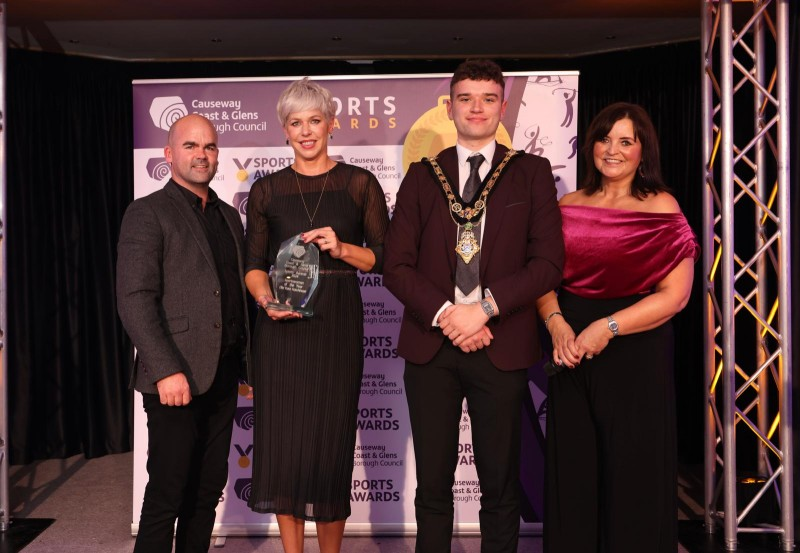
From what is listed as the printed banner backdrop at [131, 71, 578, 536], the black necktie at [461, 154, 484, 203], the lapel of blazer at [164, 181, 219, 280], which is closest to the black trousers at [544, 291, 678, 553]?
the black necktie at [461, 154, 484, 203]

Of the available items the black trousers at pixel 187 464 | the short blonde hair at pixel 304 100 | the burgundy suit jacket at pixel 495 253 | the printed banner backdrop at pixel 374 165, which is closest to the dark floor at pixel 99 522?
the printed banner backdrop at pixel 374 165

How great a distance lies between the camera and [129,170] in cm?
581

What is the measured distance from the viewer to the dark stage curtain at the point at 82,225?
Answer: 5.38 meters

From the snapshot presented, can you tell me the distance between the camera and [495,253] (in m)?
2.39

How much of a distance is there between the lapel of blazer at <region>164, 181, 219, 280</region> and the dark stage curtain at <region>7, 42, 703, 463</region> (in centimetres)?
334

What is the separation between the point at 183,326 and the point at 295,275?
1.36 ft

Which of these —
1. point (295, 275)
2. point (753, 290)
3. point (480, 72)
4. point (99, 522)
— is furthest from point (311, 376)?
point (753, 290)

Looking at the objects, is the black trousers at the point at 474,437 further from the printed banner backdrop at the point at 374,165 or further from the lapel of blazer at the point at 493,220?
the printed banner backdrop at the point at 374,165

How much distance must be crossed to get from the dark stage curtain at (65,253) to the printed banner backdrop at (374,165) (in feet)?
6.90

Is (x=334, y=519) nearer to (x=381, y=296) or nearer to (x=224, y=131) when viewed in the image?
(x=381, y=296)

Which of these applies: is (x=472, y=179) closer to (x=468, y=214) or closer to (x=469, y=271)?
(x=468, y=214)

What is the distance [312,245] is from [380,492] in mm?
1673

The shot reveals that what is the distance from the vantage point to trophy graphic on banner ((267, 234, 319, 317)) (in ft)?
8.32

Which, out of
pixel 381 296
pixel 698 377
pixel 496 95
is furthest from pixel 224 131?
pixel 698 377
